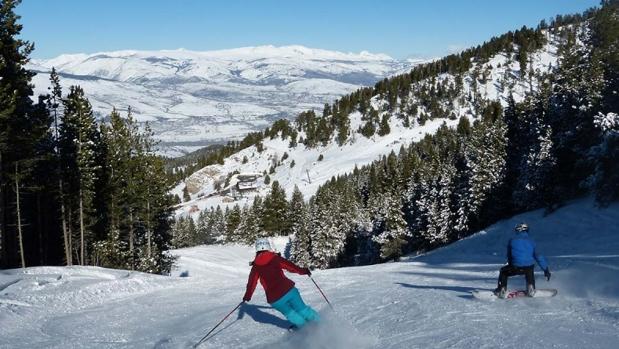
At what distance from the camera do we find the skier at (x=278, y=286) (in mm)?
10445

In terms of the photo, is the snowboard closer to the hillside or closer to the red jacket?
the red jacket

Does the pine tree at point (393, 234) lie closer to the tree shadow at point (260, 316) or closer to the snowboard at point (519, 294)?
the tree shadow at point (260, 316)

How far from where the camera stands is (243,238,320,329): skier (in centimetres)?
1045

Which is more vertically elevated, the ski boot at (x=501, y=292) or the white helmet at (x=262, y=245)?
the white helmet at (x=262, y=245)

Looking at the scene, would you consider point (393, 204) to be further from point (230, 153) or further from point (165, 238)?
point (230, 153)

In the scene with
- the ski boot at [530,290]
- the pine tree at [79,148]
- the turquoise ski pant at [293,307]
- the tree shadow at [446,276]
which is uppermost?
the pine tree at [79,148]

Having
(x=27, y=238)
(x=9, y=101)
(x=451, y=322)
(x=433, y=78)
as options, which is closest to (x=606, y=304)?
(x=451, y=322)

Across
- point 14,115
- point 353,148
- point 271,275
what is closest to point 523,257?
point 271,275

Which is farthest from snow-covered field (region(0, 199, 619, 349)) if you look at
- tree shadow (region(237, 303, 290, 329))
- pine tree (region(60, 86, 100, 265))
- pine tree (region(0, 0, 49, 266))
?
pine tree (region(60, 86, 100, 265))

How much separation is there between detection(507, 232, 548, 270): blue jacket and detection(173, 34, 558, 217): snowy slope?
11493cm

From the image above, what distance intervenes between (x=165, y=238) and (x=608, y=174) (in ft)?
130

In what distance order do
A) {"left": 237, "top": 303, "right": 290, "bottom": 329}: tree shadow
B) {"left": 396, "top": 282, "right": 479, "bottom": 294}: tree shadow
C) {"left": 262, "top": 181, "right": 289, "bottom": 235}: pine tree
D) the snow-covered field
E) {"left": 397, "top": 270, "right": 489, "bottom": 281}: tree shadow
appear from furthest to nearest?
{"left": 262, "top": 181, "right": 289, "bottom": 235}: pine tree → {"left": 397, "top": 270, "right": 489, "bottom": 281}: tree shadow → {"left": 396, "top": 282, "right": 479, "bottom": 294}: tree shadow → {"left": 237, "top": 303, "right": 290, "bottom": 329}: tree shadow → the snow-covered field

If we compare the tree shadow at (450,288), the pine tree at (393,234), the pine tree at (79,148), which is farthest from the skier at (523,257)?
the pine tree at (393,234)

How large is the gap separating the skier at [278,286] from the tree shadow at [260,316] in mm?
1341
